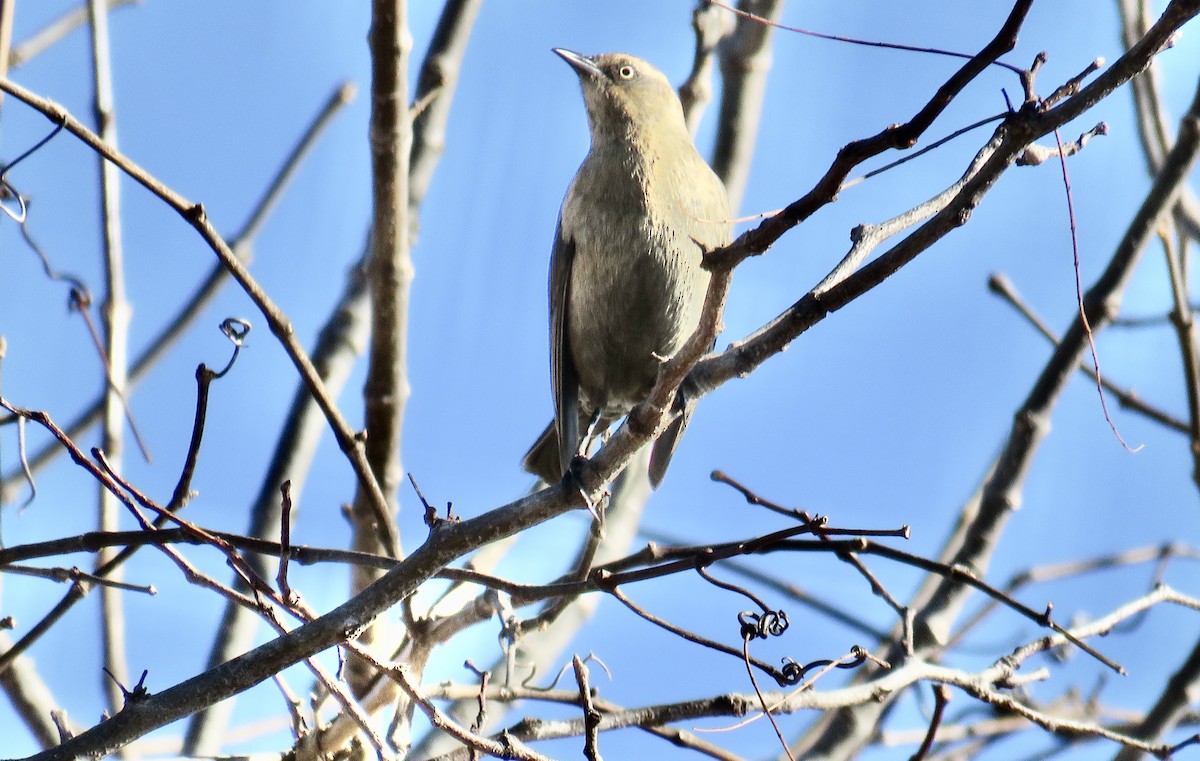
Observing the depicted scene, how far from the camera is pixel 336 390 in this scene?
15.8 feet

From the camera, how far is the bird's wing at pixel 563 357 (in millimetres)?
4496

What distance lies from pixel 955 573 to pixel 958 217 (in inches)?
37.8

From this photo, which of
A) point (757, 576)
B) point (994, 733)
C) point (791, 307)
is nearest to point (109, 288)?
point (757, 576)

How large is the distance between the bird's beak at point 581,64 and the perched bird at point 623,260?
0.06 ft

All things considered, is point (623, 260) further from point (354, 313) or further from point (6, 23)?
point (6, 23)

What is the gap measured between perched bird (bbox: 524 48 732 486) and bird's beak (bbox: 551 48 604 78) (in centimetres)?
2

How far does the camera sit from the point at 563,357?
4688 mm

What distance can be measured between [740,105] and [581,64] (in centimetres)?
90

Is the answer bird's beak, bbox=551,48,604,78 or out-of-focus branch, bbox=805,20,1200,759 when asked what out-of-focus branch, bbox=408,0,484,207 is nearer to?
bird's beak, bbox=551,48,604,78

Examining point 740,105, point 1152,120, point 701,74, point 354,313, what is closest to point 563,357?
point 354,313

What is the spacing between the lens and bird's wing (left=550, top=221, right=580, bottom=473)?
4.50m

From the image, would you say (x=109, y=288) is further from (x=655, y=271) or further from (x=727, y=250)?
(x=727, y=250)

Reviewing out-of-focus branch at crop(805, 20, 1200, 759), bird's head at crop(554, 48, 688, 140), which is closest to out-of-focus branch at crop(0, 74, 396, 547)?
bird's head at crop(554, 48, 688, 140)

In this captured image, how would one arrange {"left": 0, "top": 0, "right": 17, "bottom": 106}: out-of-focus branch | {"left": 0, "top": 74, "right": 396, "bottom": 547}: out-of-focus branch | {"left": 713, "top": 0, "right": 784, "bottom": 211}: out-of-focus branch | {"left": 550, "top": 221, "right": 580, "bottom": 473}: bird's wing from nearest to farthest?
{"left": 0, "top": 74, "right": 396, "bottom": 547}: out-of-focus branch < {"left": 0, "top": 0, "right": 17, "bottom": 106}: out-of-focus branch < {"left": 550, "top": 221, "right": 580, "bottom": 473}: bird's wing < {"left": 713, "top": 0, "right": 784, "bottom": 211}: out-of-focus branch
